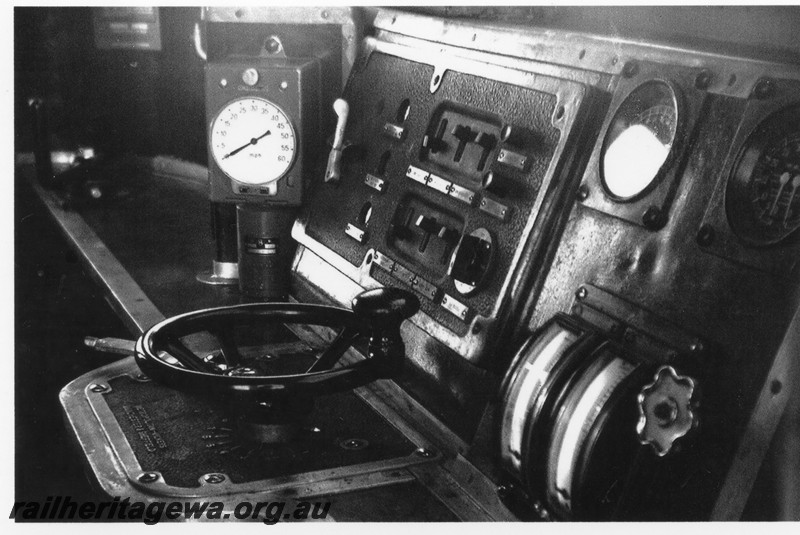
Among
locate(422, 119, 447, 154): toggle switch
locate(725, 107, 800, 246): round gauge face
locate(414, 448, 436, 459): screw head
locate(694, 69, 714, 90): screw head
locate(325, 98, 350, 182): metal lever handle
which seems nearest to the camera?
locate(725, 107, 800, 246): round gauge face

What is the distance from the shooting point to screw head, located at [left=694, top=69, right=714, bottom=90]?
1160mm

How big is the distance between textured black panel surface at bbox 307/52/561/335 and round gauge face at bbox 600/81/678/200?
0.13 m

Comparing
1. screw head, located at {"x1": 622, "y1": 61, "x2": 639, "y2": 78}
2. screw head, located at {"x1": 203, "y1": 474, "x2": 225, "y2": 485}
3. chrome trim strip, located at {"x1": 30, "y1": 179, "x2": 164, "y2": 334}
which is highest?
screw head, located at {"x1": 622, "y1": 61, "x2": 639, "y2": 78}

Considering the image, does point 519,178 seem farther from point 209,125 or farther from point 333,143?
point 209,125

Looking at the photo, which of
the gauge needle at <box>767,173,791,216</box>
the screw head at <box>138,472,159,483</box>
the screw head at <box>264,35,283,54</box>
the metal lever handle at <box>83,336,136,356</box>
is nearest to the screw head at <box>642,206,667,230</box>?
the gauge needle at <box>767,173,791,216</box>

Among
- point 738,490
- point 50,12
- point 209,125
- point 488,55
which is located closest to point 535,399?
point 738,490

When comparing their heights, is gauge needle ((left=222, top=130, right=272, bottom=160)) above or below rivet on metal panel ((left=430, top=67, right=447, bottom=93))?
below

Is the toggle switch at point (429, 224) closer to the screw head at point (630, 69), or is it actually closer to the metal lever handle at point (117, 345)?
the screw head at point (630, 69)

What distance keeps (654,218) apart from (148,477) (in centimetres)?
92

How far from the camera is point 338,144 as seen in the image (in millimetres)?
2035

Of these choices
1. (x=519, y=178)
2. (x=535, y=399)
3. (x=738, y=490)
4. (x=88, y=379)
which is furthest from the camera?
(x=88, y=379)

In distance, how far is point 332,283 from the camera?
199cm

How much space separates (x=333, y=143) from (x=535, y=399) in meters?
1.18

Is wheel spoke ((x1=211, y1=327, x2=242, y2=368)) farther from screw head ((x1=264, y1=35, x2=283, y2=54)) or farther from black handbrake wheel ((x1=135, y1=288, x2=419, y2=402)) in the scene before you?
screw head ((x1=264, y1=35, x2=283, y2=54))
